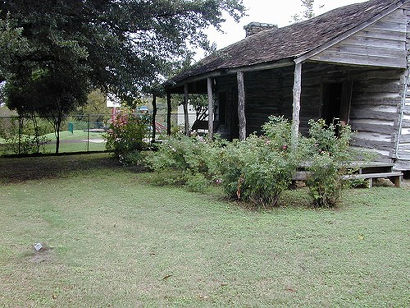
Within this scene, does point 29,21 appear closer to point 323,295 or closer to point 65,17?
point 65,17

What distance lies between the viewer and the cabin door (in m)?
11.6

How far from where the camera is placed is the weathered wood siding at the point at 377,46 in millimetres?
9430

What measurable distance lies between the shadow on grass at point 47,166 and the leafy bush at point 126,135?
624 millimetres

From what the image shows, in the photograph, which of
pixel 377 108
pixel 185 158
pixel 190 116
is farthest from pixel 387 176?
pixel 190 116

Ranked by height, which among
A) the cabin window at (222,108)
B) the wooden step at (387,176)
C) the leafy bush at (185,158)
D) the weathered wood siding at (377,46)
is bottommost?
the wooden step at (387,176)

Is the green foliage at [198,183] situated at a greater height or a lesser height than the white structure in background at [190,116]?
lesser

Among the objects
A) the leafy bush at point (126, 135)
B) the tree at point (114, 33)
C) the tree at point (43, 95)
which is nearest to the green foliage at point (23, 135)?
the tree at point (43, 95)

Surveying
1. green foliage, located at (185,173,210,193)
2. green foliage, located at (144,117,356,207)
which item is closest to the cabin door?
green foliage, located at (144,117,356,207)

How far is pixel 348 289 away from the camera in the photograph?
152 inches

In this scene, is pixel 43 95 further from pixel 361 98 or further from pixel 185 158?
pixel 361 98

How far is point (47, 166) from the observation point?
1336 centimetres

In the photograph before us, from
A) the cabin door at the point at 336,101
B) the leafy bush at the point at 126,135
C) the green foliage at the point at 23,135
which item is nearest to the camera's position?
the cabin door at the point at 336,101

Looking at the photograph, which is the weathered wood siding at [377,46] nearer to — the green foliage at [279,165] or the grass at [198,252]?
the green foliage at [279,165]

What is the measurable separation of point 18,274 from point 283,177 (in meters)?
4.55
